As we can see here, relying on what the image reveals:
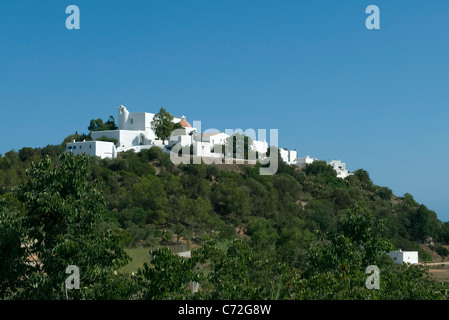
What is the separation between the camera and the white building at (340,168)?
71375 millimetres

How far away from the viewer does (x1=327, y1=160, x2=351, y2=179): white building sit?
71.4 m

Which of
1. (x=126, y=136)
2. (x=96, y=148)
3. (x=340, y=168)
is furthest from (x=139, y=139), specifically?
(x=340, y=168)

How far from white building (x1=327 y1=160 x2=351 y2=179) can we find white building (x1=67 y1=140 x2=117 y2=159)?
3229 centimetres

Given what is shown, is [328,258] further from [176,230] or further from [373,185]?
[373,185]

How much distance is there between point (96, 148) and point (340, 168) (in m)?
36.6

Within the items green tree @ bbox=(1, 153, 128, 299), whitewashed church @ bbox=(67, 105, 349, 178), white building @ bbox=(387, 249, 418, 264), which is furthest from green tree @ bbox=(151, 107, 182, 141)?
green tree @ bbox=(1, 153, 128, 299)

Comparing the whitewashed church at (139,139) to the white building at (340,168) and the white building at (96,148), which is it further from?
the white building at (340,168)

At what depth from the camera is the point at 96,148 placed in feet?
169

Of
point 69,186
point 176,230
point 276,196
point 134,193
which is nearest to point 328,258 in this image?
point 69,186

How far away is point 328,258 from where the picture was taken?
14094mm

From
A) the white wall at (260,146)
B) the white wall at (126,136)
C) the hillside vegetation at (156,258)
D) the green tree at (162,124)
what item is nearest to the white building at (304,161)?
the white wall at (260,146)

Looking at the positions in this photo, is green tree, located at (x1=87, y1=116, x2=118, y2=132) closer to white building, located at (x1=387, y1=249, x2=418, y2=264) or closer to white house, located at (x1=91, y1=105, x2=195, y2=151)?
white house, located at (x1=91, y1=105, x2=195, y2=151)

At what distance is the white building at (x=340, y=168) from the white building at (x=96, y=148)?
3229cm
